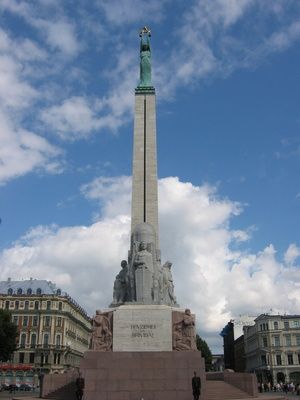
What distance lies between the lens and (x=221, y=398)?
19.8m

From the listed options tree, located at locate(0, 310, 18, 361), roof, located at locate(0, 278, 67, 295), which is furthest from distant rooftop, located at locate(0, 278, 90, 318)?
tree, located at locate(0, 310, 18, 361)

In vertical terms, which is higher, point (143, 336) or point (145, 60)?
point (145, 60)

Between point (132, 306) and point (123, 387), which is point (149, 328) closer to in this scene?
point (132, 306)

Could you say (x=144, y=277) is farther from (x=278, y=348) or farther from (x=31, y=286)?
(x=31, y=286)

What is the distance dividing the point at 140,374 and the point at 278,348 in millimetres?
65477

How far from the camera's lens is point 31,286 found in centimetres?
9162

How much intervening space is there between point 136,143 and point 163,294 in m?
10.9

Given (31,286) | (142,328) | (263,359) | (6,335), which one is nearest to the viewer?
(142,328)

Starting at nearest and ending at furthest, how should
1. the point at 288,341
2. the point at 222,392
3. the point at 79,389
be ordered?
the point at 79,389
the point at 222,392
the point at 288,341

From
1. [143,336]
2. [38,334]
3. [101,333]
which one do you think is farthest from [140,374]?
[38,334]

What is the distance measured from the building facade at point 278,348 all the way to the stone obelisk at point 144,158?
57.7 meters

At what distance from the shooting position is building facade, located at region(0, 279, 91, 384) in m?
78.2

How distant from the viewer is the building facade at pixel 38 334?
78250 millimetres

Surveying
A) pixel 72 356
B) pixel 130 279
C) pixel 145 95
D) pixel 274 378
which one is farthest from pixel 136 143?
pixel 72 356
